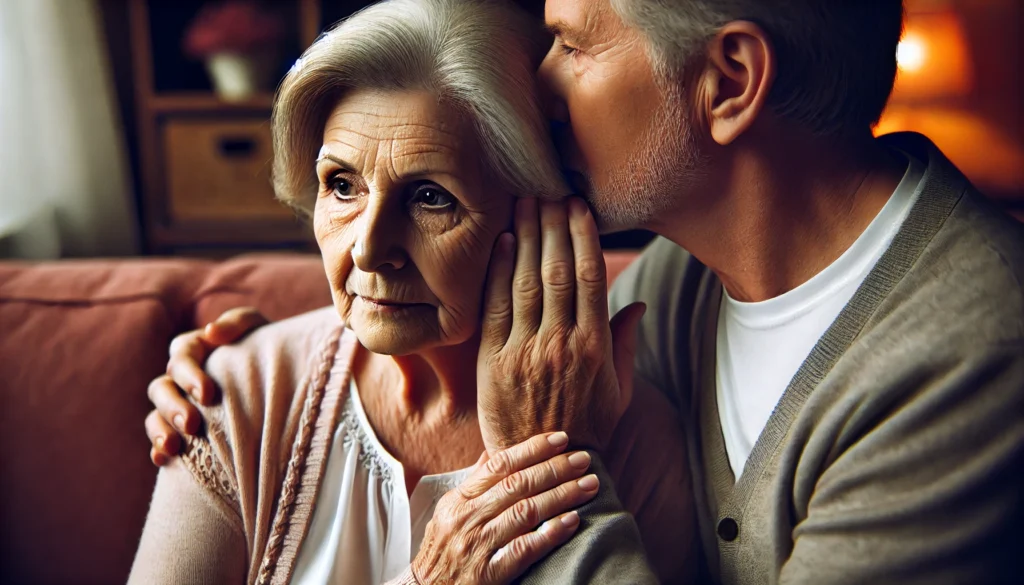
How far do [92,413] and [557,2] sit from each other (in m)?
1.00

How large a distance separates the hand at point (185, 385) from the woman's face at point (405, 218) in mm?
259

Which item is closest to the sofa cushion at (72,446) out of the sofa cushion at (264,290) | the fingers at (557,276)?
the sofa cushion at (264,290)

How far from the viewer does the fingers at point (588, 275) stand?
1211mm

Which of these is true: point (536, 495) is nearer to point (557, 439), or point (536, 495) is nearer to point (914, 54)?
point (557, 439)

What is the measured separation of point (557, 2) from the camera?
1.24m

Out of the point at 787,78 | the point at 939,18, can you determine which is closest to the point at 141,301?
the point at 787,78

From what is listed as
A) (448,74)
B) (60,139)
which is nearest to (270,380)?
(448,74)

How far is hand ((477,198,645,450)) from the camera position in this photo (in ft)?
3.98

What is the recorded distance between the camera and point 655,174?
48.2 inches

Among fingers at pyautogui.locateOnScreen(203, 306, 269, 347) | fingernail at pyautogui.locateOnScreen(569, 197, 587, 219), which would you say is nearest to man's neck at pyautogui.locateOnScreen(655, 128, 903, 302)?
fingernail at pyautogui.locateOnScreen(569, 197, 587, 219)

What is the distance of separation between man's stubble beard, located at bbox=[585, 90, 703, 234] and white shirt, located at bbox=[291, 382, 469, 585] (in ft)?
1.42

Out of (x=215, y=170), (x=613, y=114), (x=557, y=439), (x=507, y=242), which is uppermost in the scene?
(x=613, y=114)

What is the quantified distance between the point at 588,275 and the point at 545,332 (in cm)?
9

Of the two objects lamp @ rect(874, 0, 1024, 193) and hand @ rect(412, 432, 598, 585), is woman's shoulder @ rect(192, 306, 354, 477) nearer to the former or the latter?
hand @ rect(412, 432, 598, 585)
